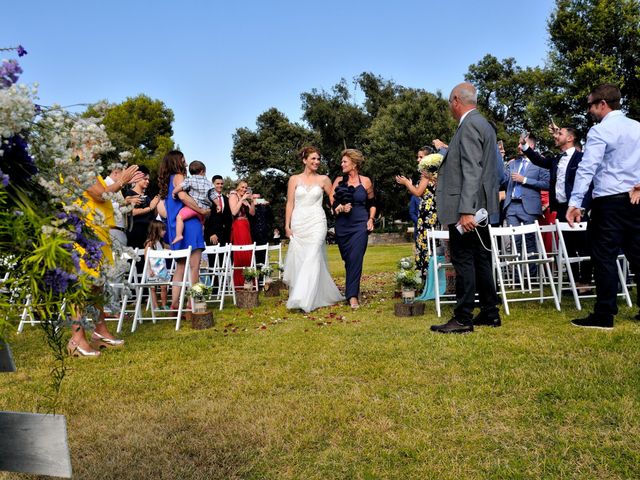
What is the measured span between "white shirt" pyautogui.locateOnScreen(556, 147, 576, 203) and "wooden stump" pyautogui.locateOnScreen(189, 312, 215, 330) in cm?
487

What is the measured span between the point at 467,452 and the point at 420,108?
128ft

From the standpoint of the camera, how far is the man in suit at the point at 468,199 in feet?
17.5

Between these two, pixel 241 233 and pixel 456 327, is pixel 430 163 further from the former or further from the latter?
pixel 241 233

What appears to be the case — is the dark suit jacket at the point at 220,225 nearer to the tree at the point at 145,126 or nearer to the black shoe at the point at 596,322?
the black shoe at the point at 596,322

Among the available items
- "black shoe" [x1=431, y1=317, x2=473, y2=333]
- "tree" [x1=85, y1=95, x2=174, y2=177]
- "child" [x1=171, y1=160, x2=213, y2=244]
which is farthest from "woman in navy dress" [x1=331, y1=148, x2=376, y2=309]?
"tree" [x1=85, y1=95, x2=174, y2=177]

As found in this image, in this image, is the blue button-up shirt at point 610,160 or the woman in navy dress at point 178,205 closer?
the blue button-up shirt at point 610,160

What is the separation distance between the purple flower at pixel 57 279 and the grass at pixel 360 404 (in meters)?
0.48

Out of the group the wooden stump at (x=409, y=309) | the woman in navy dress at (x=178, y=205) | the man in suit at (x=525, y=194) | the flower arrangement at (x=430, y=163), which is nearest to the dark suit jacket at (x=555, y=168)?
the man in suit at (x=525, y=194)

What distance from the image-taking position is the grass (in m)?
2.65

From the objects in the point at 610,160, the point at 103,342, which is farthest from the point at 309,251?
the point at 610,160

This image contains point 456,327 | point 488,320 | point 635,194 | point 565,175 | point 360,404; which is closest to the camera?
point 360,404

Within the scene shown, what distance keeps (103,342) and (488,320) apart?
13.5ft

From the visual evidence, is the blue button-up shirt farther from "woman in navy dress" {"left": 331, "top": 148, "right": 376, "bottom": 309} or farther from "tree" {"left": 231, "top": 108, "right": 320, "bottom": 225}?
"tree" {"left": 231, "top": 108, "right": 320, "bottom": 225}

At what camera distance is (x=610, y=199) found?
5242 mm
